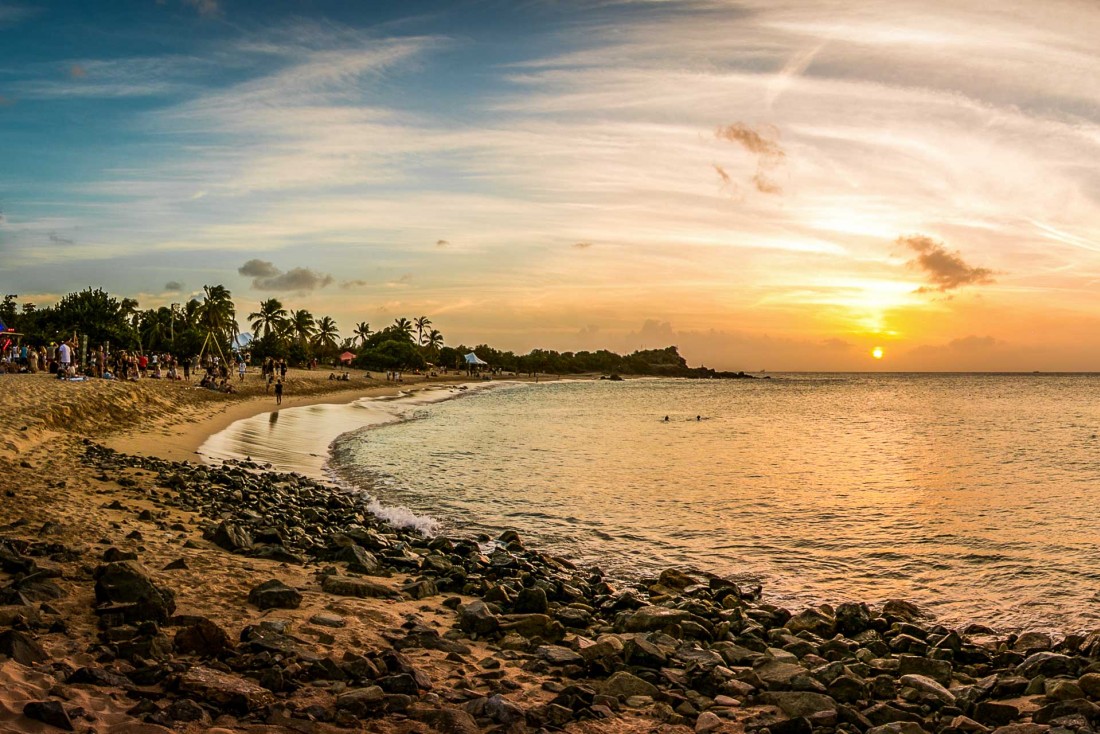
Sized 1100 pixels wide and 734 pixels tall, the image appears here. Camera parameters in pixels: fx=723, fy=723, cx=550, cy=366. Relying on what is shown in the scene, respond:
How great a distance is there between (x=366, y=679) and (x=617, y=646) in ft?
10.1

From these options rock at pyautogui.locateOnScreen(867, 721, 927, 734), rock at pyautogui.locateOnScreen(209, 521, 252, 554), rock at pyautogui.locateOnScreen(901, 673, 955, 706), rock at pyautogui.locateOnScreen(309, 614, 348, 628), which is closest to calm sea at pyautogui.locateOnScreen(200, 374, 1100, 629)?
rock at pyautogui.locateOnScreen(901, 673, 955, 706)

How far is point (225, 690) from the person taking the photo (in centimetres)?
592

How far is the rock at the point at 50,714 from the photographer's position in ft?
16.6

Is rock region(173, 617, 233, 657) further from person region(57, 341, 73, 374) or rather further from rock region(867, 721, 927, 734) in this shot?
person region(57, 341, 73, 374)

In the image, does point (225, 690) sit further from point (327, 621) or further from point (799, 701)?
point (799, 701)

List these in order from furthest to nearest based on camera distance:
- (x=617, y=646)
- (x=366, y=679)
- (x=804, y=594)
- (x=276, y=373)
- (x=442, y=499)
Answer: (x=276, y=373), (x=442, y=499), (x=804, y=594), (x=617, y=646), (x=366, y=679)

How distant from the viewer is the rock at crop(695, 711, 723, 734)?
6.65 m

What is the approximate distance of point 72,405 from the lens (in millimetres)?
27438

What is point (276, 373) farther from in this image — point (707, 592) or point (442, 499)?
point (707, 592)

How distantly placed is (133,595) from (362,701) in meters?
3.05

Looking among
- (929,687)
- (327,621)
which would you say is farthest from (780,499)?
(327,621)

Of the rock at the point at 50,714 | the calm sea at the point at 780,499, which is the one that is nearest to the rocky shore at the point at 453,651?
the rock at the point at 50,714

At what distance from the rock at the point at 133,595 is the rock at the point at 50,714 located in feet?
6.85

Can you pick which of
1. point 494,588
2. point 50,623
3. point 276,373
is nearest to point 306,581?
point 494,588
